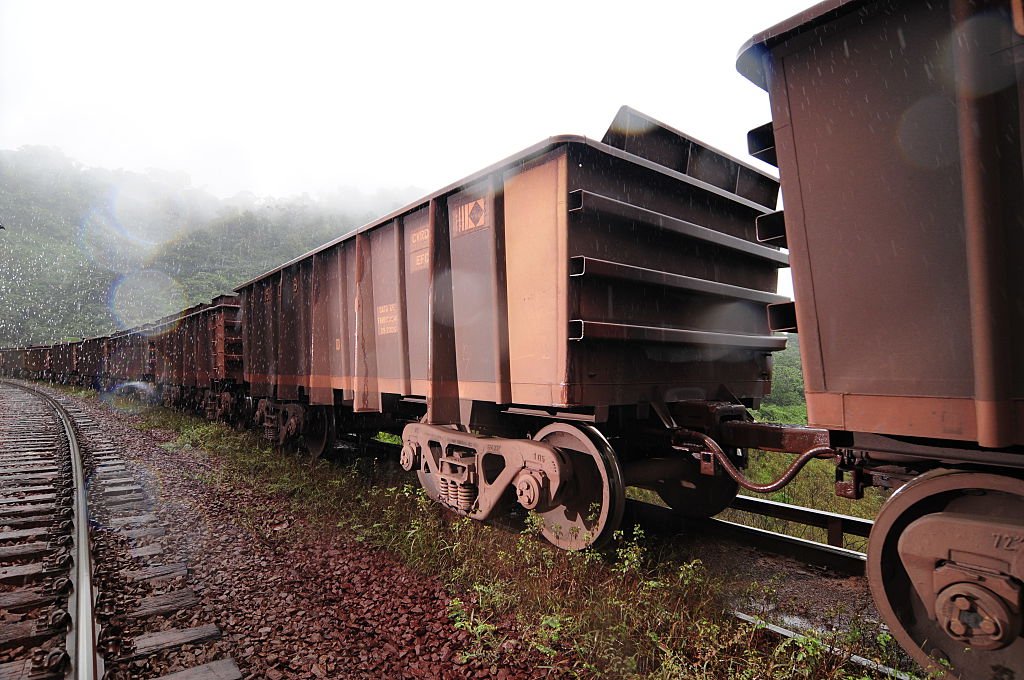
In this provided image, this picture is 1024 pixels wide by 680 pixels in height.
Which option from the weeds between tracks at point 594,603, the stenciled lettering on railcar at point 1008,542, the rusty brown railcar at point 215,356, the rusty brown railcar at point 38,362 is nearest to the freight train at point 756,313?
the stenciled lettering on railcar at point 1008,542

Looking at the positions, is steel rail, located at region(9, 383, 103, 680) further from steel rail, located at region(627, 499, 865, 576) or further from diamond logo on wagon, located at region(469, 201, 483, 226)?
steel rail, located at region(627, 499, 865, 576)

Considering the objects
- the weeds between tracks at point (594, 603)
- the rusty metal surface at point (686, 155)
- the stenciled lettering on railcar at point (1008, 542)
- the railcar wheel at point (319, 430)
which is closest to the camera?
the stenciled lettering on railcar at point (1008, 542)

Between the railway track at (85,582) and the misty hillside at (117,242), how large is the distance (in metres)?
73.0

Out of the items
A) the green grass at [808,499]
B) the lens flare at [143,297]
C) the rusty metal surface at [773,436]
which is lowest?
the green grass at [808,499]

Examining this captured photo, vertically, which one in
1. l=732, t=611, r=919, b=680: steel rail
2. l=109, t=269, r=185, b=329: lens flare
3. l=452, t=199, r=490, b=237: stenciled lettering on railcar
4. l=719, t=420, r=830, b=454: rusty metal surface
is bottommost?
l=732, t=611, r=919, b=680: steel rail

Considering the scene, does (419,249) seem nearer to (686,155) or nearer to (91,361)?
(686,155)

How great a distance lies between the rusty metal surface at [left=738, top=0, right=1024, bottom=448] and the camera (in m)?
1.83

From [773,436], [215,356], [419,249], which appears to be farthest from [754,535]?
[215,356]

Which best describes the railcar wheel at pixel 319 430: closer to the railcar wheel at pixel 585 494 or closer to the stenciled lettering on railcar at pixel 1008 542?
the railcar wheel at pixel 585 494

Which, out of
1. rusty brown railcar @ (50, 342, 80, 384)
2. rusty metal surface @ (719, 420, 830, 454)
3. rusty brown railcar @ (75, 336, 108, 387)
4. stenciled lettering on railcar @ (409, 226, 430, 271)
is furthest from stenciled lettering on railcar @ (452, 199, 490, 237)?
rusty brown railcar @ (50, 342, 80, 384)

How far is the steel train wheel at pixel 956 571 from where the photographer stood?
199 centimetres

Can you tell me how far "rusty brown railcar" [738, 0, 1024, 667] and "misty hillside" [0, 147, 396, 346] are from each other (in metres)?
78.1

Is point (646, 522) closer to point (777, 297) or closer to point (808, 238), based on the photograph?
point (777, 297)

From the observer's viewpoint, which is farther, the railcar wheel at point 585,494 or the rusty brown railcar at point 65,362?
the rusty brown railcar at point 65,362
